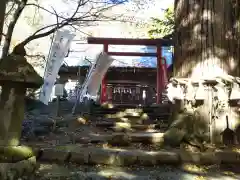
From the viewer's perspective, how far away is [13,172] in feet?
11.0

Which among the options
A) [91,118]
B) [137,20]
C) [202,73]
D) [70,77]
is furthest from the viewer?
[70,77]

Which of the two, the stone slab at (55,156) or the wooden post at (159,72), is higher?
the wooden post at (159,72)

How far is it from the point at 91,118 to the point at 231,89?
5.82 meters

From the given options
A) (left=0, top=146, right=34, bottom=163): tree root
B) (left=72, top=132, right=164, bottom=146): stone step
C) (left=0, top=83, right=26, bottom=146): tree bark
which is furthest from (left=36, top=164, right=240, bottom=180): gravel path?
(left=72, top=132, right=164, bottom=146): stone step

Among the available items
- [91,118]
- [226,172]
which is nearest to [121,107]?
[91,118]

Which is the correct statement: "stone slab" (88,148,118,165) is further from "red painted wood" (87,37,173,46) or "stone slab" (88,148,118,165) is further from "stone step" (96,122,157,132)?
"red painted wood" (87,37,173,46)

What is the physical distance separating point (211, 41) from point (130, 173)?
281 cm

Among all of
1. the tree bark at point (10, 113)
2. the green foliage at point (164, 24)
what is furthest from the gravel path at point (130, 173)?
the green foliage at point (164, 24)

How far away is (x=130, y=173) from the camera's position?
407 cm

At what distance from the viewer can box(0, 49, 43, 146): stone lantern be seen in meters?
3.62

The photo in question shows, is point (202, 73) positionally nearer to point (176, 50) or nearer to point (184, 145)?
point (176, 50)

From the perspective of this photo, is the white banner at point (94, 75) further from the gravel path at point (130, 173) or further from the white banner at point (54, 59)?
the gravel path at point (130, 173)

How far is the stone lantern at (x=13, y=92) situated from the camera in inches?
143

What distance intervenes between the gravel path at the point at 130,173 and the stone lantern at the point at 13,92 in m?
0.67
